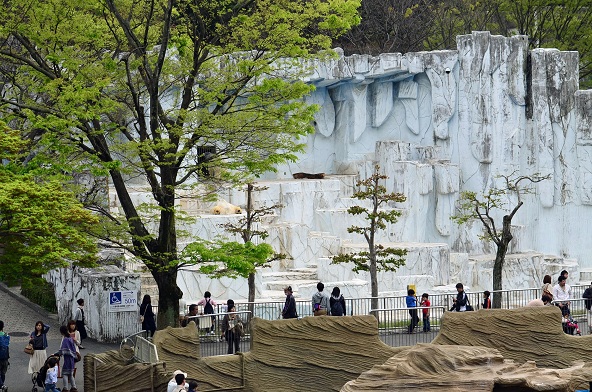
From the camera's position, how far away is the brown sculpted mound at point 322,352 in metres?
24.5

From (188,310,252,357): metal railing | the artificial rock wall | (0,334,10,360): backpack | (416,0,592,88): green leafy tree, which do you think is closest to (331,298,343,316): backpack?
(188,310,252,357): metal railing

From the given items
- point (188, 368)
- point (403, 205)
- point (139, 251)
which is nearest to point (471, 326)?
point (188, 368)

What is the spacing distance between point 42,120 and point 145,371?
6510 mm

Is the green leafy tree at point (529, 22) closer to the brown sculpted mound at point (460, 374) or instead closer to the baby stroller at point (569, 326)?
the baby stroller at point (569, 326)

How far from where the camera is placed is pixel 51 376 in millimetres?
24125

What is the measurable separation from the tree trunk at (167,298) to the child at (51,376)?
4.92 meters

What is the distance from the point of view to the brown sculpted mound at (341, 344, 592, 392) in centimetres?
2234

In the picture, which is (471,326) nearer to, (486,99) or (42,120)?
(42,120)

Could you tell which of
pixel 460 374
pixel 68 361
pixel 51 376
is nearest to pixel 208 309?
pixel 68 361

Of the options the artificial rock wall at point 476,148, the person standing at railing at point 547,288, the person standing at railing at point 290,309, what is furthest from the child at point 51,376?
the artificial rock wall at point 476,148

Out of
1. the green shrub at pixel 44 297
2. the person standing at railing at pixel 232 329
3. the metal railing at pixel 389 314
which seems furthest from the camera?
the green shrub at pixel 44 297

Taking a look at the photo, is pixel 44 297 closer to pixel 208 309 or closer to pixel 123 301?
pixel 123 301

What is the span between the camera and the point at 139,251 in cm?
2878

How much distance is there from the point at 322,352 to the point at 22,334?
881 centimetres
